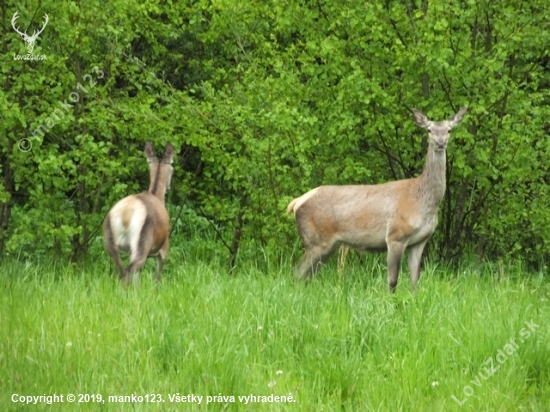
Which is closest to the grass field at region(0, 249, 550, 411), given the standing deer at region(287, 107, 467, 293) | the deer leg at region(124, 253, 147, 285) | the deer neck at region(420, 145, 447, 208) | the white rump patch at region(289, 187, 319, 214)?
the deer leg at region(124, 253, 147, 285)

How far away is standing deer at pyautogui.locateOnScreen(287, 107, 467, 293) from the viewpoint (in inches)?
390

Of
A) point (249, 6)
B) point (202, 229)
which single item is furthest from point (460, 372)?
point (202, 229)

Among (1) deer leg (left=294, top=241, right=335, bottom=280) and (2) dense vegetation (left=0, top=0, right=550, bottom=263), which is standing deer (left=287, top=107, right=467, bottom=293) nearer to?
(1) deer leg (left=294, top=241, right=335, bottom=280)

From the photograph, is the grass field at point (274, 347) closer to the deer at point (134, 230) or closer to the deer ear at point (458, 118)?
the deer at point (134, 230)

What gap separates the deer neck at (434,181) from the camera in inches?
392

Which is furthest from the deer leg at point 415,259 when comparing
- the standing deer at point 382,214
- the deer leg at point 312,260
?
the deer leg at point 312,260

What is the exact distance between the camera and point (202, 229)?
52.5 feet

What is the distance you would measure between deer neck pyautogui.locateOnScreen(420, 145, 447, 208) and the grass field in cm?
141

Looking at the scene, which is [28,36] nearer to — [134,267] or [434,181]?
[134,267]

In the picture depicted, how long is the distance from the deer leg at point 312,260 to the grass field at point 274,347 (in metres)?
1.45

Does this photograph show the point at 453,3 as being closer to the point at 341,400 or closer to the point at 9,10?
the point at 9,10

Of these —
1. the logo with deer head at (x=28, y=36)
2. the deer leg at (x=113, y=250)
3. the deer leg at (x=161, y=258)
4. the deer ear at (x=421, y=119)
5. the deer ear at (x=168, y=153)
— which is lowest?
the deer leg at (x=161, y=258)

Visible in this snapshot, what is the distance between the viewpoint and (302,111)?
1102cm

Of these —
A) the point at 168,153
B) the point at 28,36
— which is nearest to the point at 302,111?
the point at 168,153
